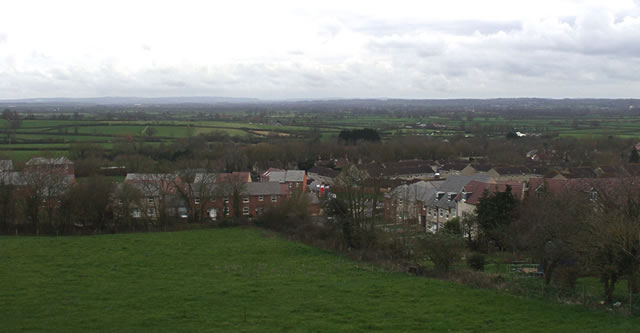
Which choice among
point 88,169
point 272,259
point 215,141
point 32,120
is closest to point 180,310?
point 272,259

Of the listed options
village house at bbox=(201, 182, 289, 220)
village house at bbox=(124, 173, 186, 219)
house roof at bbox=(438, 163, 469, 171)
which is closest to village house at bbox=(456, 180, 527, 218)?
village house at bbox=(201, 182, 289, 220)

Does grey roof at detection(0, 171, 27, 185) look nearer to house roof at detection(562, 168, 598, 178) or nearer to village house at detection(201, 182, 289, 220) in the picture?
village house at detection(201, 182, 289, 220)

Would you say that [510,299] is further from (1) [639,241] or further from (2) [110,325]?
(2) [110,325]

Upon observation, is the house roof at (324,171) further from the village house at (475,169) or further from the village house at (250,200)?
the village house at (250,200)

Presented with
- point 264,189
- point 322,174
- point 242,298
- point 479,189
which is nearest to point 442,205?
point 479,189

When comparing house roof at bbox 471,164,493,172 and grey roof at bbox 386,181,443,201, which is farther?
house roof at bbox 471,164,493,172

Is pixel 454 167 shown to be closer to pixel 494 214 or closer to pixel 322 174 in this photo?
pixel 322 174
